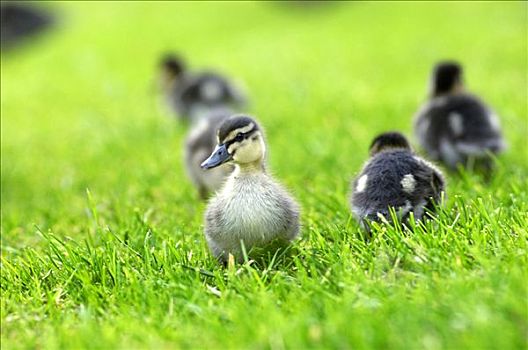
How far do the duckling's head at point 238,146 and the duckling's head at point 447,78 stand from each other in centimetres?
350

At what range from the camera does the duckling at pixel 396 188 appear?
486 centimetres

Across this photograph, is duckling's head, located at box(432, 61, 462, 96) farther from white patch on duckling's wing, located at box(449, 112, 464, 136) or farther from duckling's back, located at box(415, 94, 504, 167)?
white patch on duckling's wing, located at box(449, 112, 464, 136)

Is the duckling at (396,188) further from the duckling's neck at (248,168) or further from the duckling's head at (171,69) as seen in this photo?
the duckling's head at (171,69)

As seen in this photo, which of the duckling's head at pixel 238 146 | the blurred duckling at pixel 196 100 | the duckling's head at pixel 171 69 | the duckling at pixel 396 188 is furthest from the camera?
the duckling's head at pixel 171 69

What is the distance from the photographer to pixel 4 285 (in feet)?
14.7

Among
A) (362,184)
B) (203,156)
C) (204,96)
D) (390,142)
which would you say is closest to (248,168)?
(362,184)

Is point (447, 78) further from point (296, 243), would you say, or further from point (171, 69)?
point (171, 69)

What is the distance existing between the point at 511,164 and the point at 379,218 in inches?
103

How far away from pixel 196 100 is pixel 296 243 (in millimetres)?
6338

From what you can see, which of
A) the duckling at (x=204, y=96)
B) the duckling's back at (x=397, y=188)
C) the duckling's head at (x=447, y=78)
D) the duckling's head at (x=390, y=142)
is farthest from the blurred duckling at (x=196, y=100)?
the duckling's back at (x=397, y=188)

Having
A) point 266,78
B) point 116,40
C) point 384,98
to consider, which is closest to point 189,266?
point 384,98

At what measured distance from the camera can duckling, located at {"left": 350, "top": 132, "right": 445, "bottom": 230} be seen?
486cm

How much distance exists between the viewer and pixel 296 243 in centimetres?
473

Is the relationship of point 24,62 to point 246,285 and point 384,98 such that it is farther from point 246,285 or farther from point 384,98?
point 246,285
